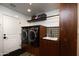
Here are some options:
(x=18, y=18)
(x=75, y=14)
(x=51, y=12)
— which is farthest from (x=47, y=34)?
(x=75, y=14)

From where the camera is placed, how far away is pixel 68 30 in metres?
1.13

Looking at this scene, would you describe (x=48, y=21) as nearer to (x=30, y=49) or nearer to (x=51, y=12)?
(x=51, y=12)

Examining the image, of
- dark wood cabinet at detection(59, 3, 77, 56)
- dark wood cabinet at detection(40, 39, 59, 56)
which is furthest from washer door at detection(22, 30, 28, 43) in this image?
dark wood cabinet at detection(59, 3, 77, 56)

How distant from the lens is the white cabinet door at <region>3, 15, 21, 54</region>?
64.9 inches

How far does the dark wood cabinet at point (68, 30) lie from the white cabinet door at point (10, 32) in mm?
1014

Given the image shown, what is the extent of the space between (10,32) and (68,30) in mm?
1248

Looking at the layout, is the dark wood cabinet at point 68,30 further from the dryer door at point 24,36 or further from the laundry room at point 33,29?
the dryer door at point 24,36

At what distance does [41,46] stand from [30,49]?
363mm

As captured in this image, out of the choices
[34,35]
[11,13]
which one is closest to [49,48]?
[34,35]

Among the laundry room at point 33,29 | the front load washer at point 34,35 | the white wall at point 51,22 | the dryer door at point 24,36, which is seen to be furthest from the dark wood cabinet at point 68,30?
the dryer door at point 24,36

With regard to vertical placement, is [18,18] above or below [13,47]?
above

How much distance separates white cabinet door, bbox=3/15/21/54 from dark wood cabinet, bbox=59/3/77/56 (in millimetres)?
1014

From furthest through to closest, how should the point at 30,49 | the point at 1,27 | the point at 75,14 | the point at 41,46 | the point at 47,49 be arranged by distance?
the point at 30,49, the point at 41,46, the point at 47,49, the point at 1,27, the point at 75,14

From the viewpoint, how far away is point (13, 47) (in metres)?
1.69
